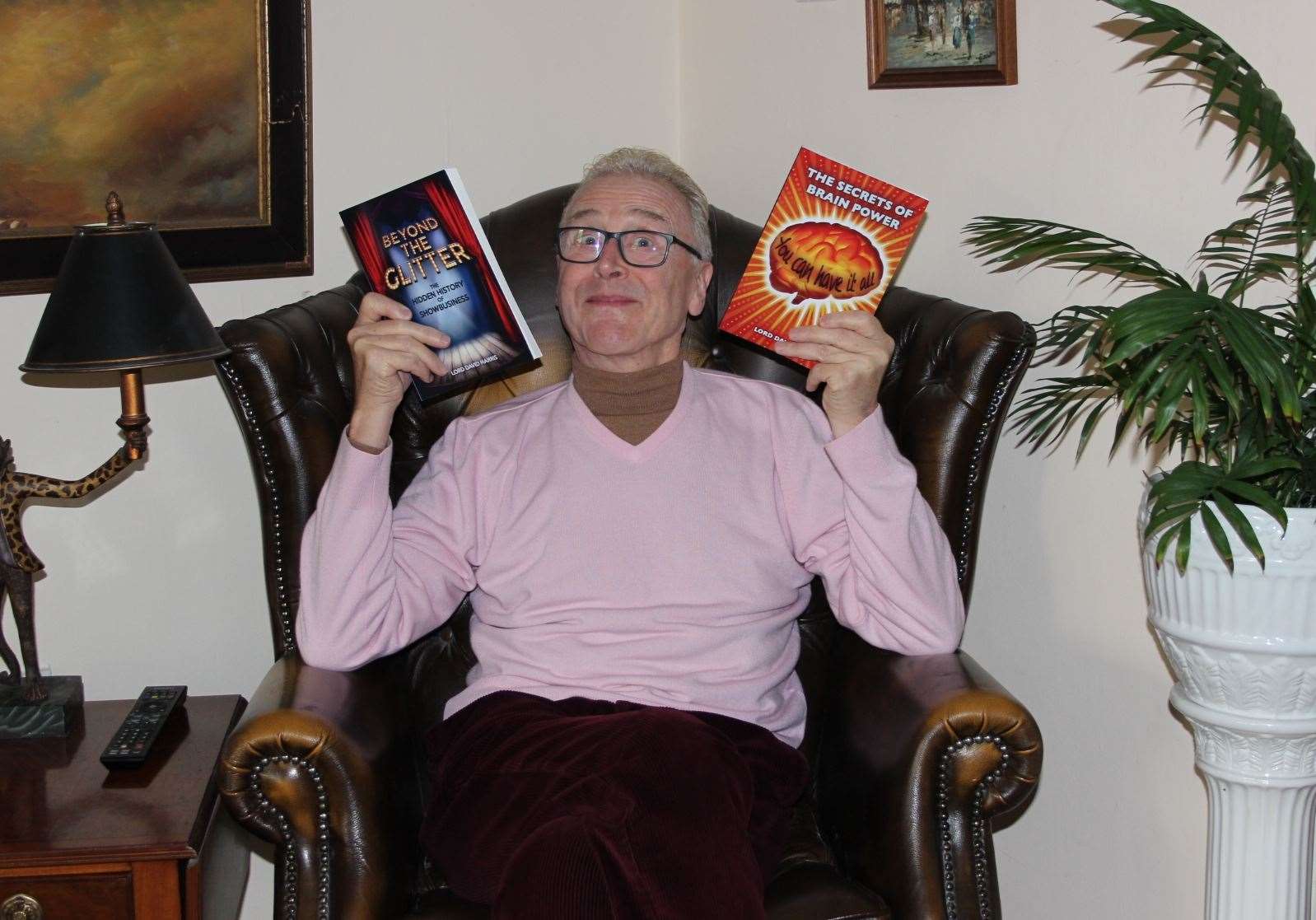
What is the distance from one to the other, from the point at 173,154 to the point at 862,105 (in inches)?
44.4

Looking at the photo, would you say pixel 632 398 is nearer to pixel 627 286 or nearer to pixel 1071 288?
pixel 627 286

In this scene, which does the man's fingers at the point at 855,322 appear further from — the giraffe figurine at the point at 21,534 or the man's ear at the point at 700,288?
the giraffe figurine at the point at 21,534

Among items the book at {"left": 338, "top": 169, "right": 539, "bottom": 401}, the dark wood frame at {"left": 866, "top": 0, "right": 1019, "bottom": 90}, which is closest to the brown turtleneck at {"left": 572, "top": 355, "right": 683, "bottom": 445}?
the book at {"left": 338, "top": 169, "right": 539, "bottom": 401}

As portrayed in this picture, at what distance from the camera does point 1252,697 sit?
4.87 feet

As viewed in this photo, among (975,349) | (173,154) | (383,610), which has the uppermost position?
(173,154)

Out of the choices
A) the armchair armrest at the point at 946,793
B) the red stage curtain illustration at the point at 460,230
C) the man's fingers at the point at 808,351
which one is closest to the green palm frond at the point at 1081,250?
the man's fingers at the point at 808,351

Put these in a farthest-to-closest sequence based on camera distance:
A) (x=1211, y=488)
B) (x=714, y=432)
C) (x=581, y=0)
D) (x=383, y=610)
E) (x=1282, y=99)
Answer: (x=581, y=0) → (x=714, y=432) → (x=383, y=610) → (x=1282, y=99) → (x=1211, y=488)

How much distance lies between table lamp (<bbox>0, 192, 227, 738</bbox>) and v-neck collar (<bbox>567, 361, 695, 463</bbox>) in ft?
1.62

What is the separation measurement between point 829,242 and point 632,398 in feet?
1.15

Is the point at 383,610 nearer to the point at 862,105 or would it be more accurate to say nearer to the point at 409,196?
the point at 409,196

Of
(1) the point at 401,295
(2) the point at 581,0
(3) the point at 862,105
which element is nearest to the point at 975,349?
(3) the point at 862,105

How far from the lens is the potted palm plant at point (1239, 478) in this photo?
1.37 metres

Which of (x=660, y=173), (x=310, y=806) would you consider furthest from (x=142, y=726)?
(x=660, y=173)

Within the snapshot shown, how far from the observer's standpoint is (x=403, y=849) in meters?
1.65
